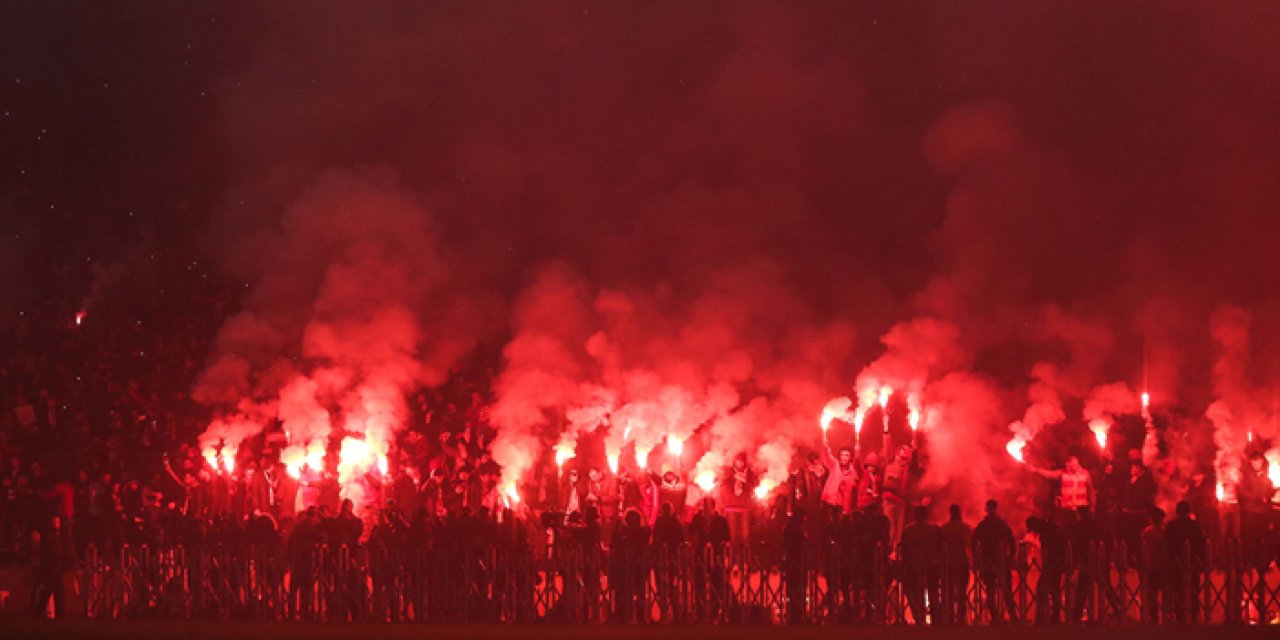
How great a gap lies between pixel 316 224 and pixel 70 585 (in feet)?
35.7

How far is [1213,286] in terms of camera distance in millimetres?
27859

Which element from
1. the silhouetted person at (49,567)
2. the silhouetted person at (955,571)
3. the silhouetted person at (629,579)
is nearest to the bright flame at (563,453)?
the silhouetted person at (629,579)

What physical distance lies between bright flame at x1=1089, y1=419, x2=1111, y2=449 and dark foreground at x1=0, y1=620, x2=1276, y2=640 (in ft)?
30.0

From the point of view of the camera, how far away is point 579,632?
654 inches

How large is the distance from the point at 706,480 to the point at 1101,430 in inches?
249

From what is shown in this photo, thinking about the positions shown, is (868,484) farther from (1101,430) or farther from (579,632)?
(579,632)

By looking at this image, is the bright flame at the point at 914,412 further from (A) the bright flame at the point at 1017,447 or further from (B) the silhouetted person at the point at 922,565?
(B) the silhouetted person at the point at 922,565

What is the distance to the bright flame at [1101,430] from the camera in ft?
83.8

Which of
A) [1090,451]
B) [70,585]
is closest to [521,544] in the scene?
[70,585]

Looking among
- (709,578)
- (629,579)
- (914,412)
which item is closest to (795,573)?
(709,578)

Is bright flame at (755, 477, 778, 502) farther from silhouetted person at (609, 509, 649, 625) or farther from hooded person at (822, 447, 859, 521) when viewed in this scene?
silhouetted person at (609, 509, 649, 625)

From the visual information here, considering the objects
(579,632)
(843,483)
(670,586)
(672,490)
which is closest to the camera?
(579,632)

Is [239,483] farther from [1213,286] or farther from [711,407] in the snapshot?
[1213,286]

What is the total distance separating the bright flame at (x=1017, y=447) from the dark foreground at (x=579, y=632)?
863cm
